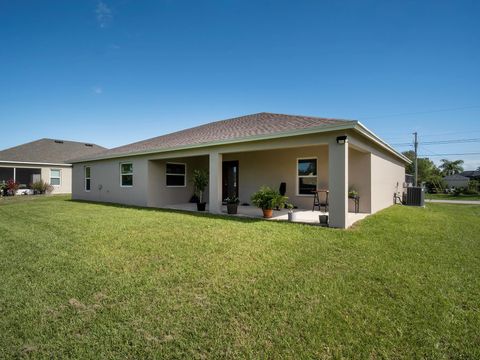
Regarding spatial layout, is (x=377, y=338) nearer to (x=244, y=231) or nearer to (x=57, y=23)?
(x=244, y=231)

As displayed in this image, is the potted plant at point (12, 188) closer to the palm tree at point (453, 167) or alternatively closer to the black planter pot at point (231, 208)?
the black planter pot at point (231, 208)

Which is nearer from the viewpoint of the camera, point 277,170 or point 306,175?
point 306,175

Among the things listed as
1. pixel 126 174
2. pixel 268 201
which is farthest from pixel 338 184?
pixel 126 174

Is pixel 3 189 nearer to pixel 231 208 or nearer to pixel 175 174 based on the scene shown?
pixel 175 174

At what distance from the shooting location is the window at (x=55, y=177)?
22.6m

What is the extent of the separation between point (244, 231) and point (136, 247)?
8.39 ft

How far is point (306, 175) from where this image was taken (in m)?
10.7

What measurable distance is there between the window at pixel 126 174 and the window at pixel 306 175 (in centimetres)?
884

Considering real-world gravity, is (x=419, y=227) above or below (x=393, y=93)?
below

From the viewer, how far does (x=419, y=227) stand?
7.00 metres

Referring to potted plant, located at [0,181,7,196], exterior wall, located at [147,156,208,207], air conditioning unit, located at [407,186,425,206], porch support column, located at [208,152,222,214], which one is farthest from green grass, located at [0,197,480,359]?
potted plant, located at [0,181,7,196]

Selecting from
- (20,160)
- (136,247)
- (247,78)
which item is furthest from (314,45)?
(20,160)

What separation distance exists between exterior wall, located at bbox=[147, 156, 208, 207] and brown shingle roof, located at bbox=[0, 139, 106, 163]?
1102 cm

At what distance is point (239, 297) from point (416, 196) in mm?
14097
